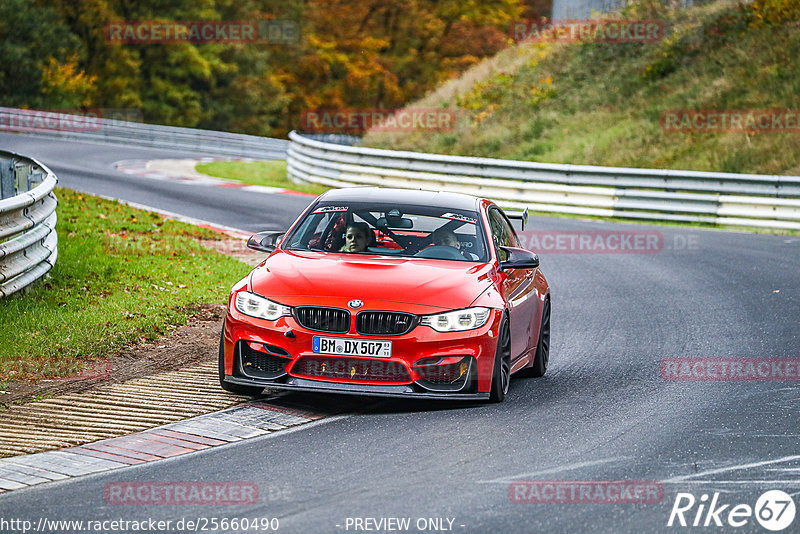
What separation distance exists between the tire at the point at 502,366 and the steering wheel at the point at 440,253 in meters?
0.85

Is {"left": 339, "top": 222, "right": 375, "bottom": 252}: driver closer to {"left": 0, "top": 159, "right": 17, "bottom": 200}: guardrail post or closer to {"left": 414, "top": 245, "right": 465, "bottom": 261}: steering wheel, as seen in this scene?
{"left": 414, "top": 245, "right": 465, "bottom": 261}: steering wheel

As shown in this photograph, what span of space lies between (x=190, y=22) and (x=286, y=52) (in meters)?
Answer: 8.41

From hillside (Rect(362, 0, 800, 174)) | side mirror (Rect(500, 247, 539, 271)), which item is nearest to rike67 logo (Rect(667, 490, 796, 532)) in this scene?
side mirror (Rect(500, 247, 539, 271))

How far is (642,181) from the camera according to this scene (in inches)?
912

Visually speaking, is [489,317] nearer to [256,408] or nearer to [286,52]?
[256,408]

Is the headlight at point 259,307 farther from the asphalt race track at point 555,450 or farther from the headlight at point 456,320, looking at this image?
the headlight at point 456,320

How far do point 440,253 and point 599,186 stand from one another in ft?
50.5

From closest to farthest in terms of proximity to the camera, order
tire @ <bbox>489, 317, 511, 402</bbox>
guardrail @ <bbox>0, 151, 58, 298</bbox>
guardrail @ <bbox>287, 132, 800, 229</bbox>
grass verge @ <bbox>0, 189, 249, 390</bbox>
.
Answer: tire @ <bbox>489, 317, 511, 402</bbox> → grass verge @ <bbox>0, 189, 249, 390</bbox> → guardrail @ <bbox>0, 151, 58, 298</bbox> → guardrail @ <bbox>287, 132, 800, 229</bbox>

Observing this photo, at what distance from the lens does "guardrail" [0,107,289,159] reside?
41.4m

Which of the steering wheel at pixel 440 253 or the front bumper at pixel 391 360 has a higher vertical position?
the steering wheel at pixel 440 253

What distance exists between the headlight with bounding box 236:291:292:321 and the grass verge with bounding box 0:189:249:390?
1668 millimetres

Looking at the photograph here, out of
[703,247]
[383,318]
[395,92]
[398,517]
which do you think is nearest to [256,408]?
[383,318]

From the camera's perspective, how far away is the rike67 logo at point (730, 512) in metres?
5.54

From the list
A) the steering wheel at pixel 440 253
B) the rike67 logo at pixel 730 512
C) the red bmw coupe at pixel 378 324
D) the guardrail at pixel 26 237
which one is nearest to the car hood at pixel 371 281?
the red bmw coupe at pixel 378 324
